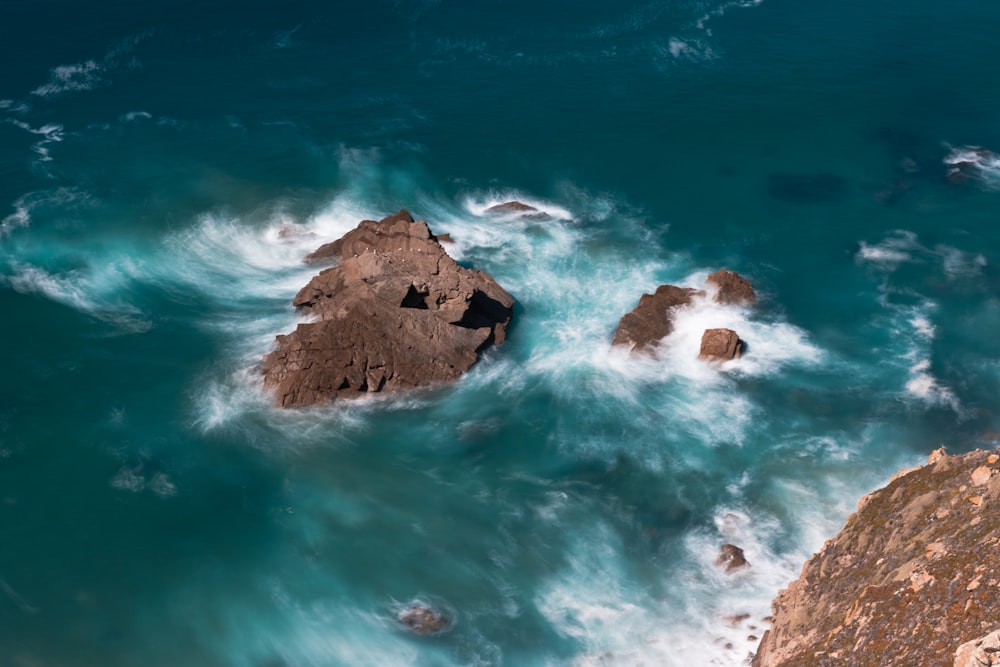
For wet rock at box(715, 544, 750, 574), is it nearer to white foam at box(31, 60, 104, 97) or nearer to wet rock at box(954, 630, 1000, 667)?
wet rock at box(954, 630, 1000, 667)

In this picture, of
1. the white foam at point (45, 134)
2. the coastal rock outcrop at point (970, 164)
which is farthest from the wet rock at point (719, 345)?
the white foam at point (45, 134)

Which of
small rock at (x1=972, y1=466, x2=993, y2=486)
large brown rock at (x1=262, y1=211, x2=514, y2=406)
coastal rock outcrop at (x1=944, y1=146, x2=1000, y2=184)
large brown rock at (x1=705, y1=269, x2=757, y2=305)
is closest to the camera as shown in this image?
small rock at (x1=972, y1=466, x2=993, y2=486)

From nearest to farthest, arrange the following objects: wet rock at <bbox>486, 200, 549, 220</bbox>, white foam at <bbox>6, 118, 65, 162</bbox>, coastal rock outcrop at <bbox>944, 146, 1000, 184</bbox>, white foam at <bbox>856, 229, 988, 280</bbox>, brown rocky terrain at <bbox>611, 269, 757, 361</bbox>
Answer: brown rocky terrain at <bbox>611, 269, 757, 361</bbox> → white foam at <bbox>856, 229, 988, 280</bbox> → wet rock at <bbox>486, 200, 549, 220</bbox> → coastal rock outcrop at <bbox>944, 146, 1000, 184</bbox> → white foam at <bbox>6, 118, 65, 162</bbox>

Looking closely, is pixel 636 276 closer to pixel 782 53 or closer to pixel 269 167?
pixel 269 167

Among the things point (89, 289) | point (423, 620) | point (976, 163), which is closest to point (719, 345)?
point (423, 620)

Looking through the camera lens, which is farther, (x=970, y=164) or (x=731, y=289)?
(x=970, y=164)

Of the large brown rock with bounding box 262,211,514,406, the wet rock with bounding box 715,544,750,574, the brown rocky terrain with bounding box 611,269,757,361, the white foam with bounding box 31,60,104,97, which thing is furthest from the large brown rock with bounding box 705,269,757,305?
the white foam with bounding box 31,60,104,97

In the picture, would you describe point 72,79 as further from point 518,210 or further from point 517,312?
point 517,312
